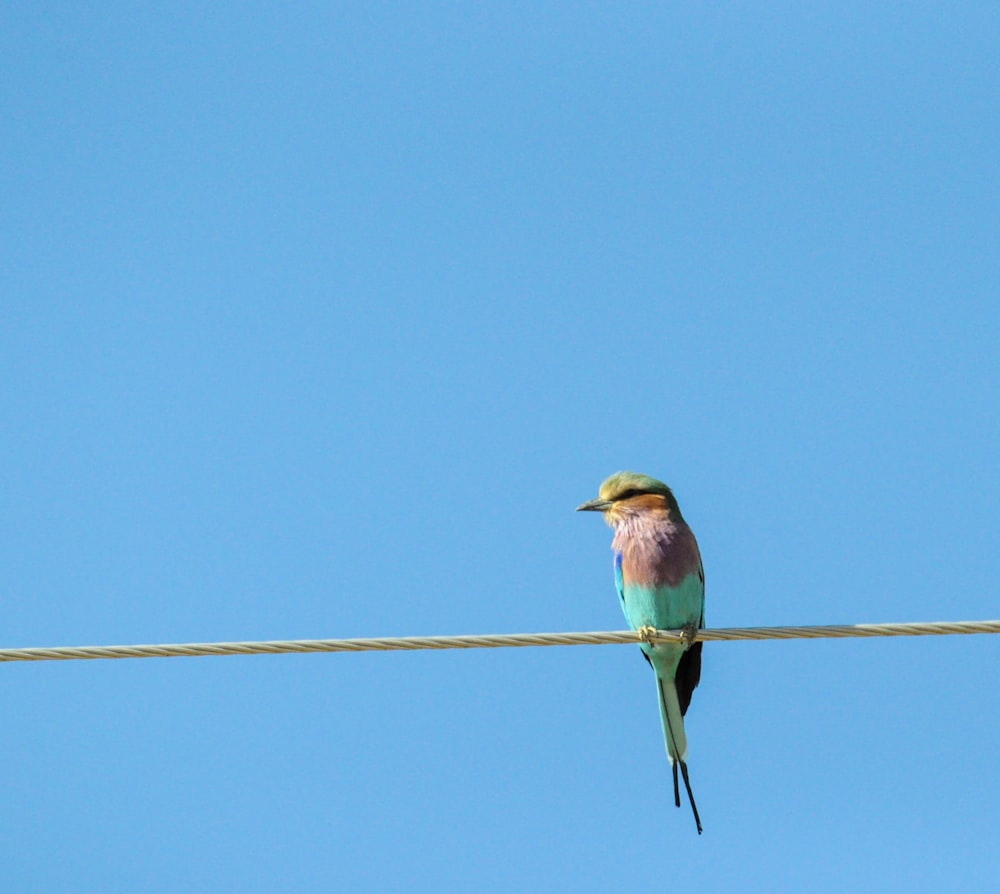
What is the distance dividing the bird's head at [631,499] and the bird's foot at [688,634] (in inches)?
18.9

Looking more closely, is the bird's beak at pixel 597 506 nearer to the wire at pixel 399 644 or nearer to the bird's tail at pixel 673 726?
the bird's tail at pixel 673 726

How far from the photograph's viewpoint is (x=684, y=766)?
5.27 m

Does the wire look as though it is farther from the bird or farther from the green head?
the green head

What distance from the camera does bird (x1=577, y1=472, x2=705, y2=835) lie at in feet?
17.9

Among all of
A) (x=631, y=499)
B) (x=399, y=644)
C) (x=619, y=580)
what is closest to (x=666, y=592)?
(x=619, y=580)

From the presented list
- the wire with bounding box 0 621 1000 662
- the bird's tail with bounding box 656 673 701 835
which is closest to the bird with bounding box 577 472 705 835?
the bird's tail with bounding box 656 673 701 835

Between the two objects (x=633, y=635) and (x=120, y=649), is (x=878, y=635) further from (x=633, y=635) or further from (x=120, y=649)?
(x=120, y=649)

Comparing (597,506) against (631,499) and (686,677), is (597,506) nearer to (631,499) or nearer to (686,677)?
(631,499)

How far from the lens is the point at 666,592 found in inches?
215

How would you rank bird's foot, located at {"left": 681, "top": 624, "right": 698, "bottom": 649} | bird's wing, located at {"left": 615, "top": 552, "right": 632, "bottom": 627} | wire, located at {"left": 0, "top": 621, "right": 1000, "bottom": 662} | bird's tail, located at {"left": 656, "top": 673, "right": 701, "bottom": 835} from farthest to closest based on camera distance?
bird's wing, located at {"left": 615, "top": 552, "right": 632, "bottom": 627}
bird's tail, located at {"left": 656, "top": 673, "right": 701, "bottom": 835}
bird's foot, located at {"left": 681, "top": 624, "right": 698, "bottom": 649}
wire, located at {"left": 0, "top": 621, "right": 1000, "bottom": 662}

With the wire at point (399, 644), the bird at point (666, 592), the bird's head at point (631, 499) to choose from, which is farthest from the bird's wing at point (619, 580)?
the wire at point (399, 644)

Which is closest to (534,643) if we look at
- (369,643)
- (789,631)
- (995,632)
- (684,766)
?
(369,643)

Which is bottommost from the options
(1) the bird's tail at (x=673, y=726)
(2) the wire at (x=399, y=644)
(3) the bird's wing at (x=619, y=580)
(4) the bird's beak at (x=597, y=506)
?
(1) the bird's tail at (x=673, y=726)

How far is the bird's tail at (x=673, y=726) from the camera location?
529 cm
